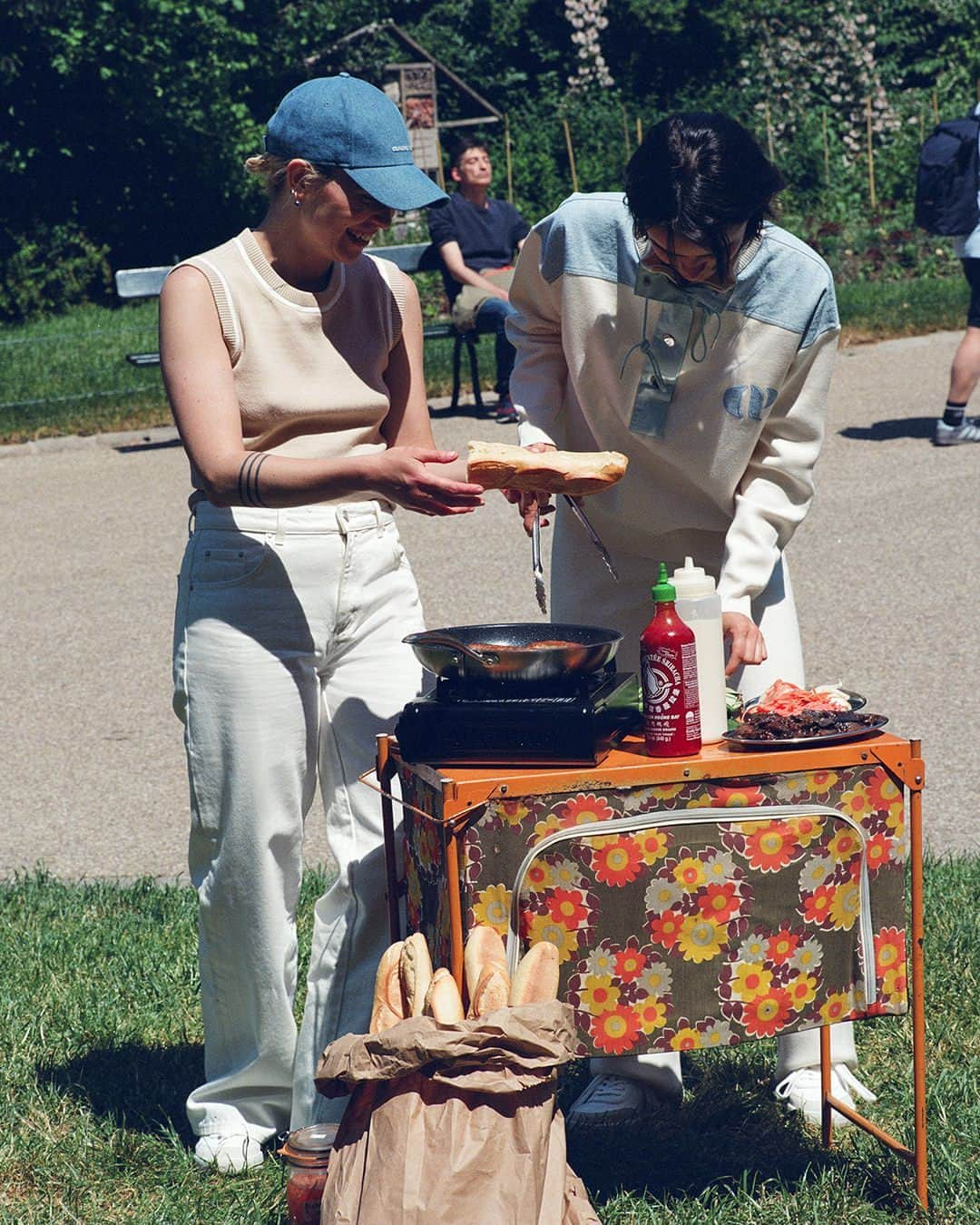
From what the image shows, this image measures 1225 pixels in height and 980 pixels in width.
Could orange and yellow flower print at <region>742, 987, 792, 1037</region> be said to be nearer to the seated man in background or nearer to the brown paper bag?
the brown paper bag

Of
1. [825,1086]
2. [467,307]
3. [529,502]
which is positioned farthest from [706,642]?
[467,307]

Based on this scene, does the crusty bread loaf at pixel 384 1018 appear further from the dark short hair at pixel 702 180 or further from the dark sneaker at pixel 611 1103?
the dark short hair at pixel 702 180

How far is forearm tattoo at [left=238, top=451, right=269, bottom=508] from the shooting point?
303 centimetres

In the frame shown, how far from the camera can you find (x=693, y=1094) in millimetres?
3750

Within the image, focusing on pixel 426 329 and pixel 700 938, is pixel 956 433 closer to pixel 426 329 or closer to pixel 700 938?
pixel 426 329

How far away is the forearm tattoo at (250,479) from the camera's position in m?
3.03

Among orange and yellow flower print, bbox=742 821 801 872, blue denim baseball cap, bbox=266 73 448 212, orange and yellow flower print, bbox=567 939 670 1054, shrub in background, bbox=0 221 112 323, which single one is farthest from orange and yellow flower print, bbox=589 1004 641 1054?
shrub in background, bbox=0 221 112 323

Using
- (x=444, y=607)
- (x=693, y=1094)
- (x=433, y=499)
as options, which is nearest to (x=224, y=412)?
(x=433, y=499)

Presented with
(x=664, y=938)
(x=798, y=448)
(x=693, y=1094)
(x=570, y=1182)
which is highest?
(x=798, y=448)

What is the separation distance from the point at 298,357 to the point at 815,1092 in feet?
6.29

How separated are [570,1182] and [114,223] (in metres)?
29.1

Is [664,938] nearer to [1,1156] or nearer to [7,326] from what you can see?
[1,1156]

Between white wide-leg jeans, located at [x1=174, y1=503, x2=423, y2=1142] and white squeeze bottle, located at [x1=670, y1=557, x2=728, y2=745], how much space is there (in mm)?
703

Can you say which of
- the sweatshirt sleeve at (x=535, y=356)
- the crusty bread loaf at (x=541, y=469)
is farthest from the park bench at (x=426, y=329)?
the crusty bread loaf at (x=541, y=469)
